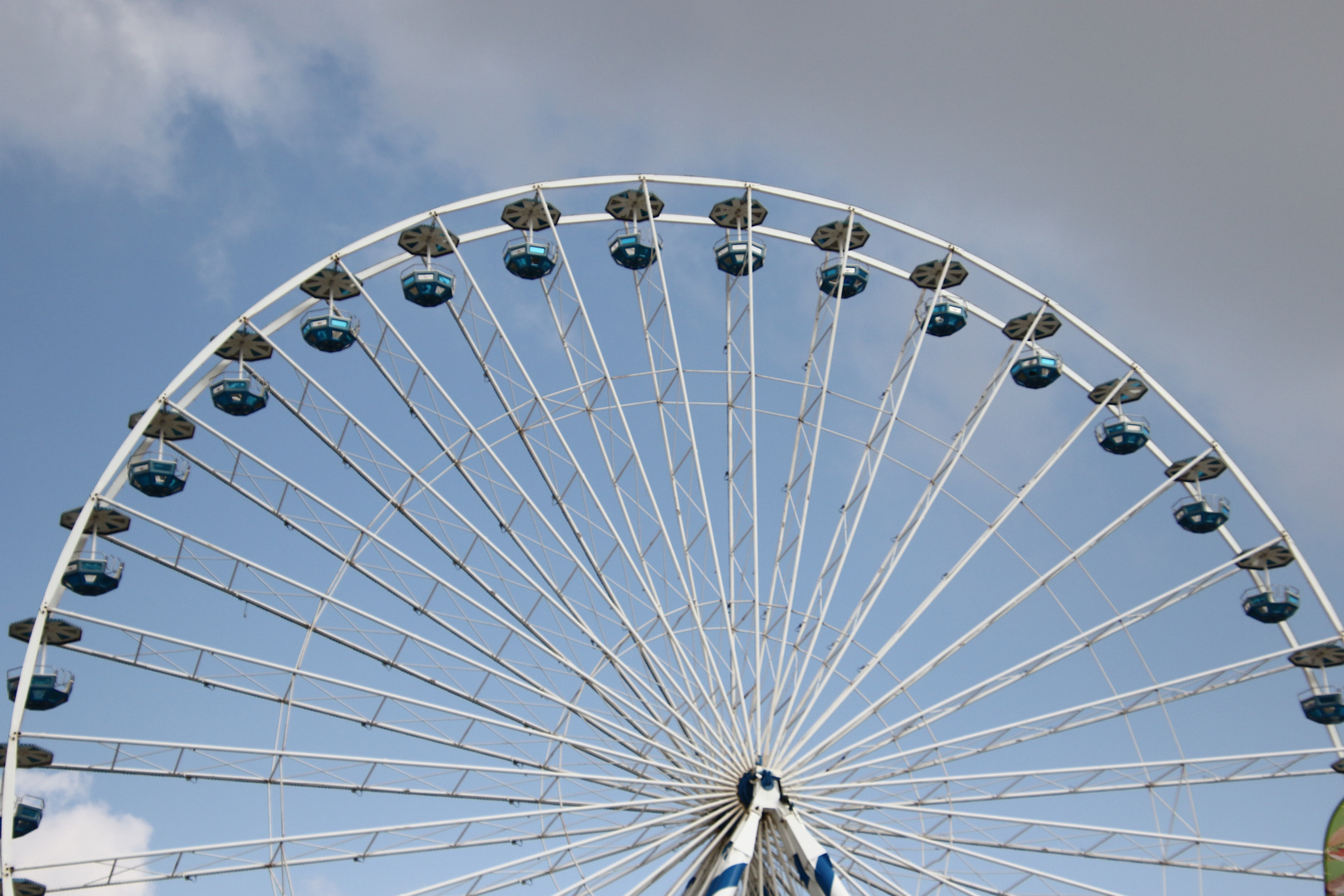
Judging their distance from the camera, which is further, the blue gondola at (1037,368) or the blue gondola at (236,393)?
the blue gondola at (1037,368)

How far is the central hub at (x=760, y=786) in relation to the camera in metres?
25.1

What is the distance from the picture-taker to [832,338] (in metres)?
29.9

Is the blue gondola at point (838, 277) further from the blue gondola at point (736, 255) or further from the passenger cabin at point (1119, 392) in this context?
the passenger cabin at point (1119, 392)

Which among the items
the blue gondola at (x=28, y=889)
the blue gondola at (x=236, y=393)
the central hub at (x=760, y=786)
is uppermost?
the blue gondola at (x=236, y=393)

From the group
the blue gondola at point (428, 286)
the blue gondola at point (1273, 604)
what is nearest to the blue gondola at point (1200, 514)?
the blue gondola at point (1273, 604)

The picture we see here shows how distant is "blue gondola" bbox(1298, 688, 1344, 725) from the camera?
104 feet

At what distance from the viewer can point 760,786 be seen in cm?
2517

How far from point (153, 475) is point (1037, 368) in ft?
72.0

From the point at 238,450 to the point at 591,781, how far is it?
10.4 metres

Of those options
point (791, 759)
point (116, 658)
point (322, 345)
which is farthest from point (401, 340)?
point (791, 759)

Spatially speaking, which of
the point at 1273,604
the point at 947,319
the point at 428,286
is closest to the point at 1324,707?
the point at 1273,604

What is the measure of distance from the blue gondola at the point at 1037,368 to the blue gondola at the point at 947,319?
1.87 meters

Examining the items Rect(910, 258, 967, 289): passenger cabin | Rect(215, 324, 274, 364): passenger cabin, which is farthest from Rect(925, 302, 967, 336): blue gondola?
Rect(215, 324, 274, 364): passenger cabin

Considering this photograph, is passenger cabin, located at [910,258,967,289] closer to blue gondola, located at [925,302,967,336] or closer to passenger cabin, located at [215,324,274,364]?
blue gondola, located at [925,302,967,336]
